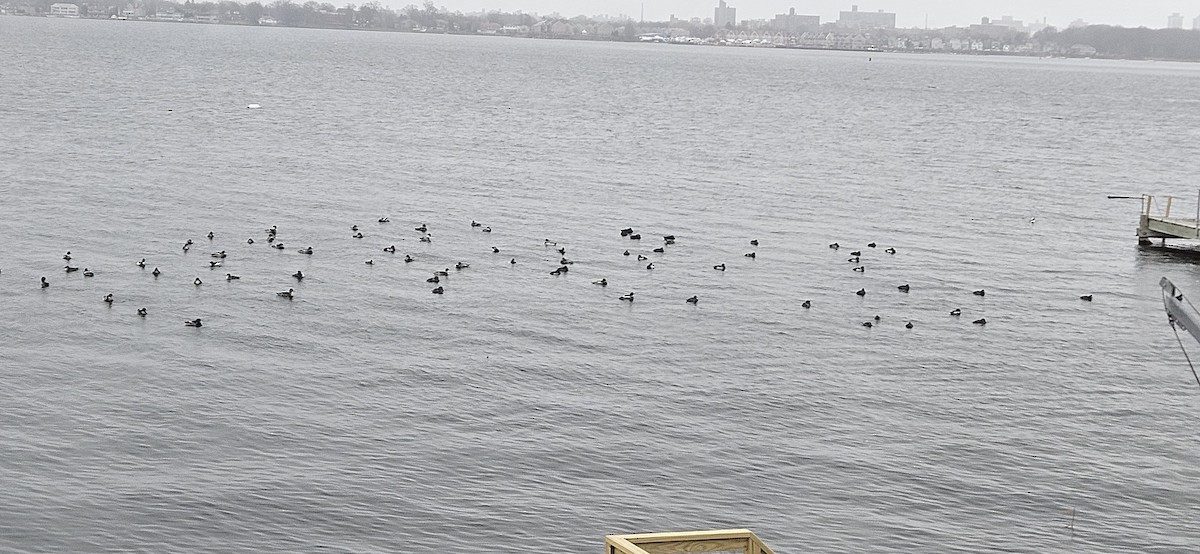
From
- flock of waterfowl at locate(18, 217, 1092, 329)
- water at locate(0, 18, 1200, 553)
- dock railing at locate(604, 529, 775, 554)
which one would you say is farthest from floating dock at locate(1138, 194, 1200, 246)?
dock railing at locate(604, 529, 775, 554)

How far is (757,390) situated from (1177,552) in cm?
1195

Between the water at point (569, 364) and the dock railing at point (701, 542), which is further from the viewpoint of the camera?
the water at point (569, 364)

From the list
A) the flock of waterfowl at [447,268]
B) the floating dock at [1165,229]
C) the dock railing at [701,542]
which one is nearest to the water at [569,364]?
the flock of waterfowl at [447,268]

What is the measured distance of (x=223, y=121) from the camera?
104 m

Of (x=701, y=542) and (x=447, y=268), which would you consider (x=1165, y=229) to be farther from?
(x=701, y=542)

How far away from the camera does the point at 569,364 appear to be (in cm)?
3875

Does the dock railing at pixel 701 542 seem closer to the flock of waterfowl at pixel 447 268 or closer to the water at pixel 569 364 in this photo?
the water at pixel 569 364

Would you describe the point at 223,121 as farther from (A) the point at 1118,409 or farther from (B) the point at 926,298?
(A) the point at 1118,409

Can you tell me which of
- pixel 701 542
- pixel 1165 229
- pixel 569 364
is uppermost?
pixel 701 542

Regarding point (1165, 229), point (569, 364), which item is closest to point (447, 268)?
point (569, 364)

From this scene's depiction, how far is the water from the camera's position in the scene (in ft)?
94.0

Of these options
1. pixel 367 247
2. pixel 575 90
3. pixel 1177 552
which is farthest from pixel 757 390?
pixel 575 90

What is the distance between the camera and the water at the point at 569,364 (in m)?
28.7

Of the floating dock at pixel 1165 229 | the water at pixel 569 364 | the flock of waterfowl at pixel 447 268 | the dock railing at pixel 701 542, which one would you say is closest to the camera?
the dock railing at pixel 701 542
